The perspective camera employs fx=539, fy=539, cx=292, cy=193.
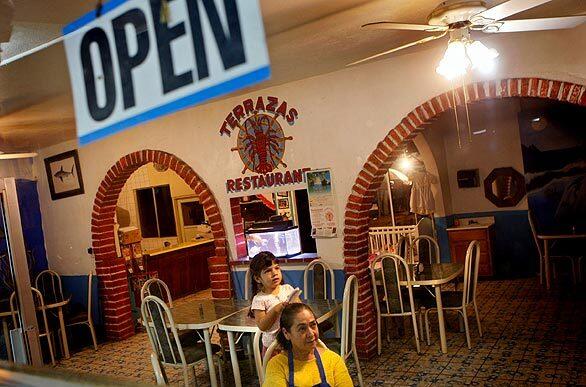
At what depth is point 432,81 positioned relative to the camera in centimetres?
482

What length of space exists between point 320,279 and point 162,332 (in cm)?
167

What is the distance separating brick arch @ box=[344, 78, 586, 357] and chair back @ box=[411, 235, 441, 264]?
1.05 m

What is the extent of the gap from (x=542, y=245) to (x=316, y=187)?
389cm

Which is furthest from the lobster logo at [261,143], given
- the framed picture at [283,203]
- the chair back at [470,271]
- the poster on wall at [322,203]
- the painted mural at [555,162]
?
the framed picture at [283,203]

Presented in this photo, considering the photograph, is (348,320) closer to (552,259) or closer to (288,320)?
(288,320)

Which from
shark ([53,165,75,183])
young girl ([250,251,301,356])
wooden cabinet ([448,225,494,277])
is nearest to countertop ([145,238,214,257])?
shark ([53,165,75,183])

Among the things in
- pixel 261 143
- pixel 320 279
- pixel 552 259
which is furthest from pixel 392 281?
pixel 552 259

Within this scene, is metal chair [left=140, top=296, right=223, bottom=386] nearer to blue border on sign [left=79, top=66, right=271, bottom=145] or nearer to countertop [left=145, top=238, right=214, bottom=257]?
blue border on sign [left=79, top=66, right=271, bottom=145]

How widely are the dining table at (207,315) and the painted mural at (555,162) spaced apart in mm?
4987

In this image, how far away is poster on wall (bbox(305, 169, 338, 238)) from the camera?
17.9 feet

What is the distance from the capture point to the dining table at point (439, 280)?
5.11 metres

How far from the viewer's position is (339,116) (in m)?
5.36

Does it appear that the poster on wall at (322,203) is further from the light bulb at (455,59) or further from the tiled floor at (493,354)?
the light bulb at (455,59)

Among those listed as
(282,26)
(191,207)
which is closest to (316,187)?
(282,26)
